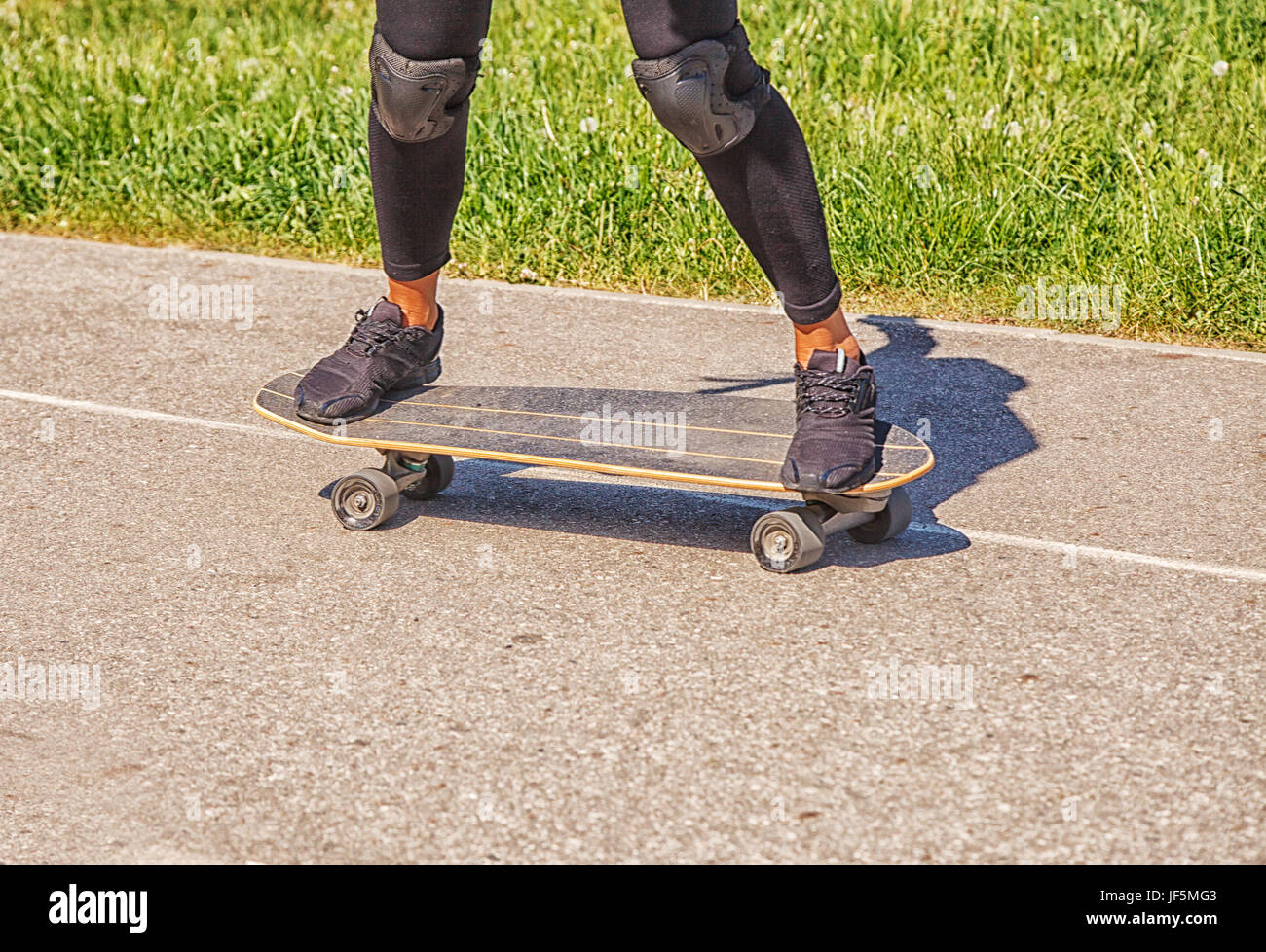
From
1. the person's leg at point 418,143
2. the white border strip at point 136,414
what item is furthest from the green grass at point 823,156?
the person's leg at point 418,143

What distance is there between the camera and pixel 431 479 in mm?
4074

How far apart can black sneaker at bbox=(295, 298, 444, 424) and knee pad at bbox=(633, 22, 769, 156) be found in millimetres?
921

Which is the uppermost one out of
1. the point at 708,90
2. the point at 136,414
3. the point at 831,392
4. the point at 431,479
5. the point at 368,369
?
the point at 708,90

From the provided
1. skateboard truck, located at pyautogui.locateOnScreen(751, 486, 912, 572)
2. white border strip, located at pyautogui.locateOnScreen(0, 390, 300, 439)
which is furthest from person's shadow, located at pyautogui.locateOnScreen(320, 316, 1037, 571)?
white border strip, located at pyautogui.locateOnScreen(0, 390, 300, 439)

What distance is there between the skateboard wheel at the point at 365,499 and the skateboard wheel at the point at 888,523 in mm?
1097

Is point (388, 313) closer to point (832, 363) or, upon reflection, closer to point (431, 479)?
point (431, 479)

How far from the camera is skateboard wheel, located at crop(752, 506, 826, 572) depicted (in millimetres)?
3514

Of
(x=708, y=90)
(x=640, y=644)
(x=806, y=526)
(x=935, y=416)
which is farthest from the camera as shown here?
(x=935, y=416)

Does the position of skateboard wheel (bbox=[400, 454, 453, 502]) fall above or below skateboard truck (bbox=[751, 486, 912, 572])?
below

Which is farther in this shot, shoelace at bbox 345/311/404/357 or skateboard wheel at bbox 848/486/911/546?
shoelace at bbox 345/311/404/357

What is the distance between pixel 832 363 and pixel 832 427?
0.15 meters

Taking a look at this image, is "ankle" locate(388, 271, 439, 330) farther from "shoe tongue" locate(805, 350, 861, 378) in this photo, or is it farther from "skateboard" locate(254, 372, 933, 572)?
"shoe tongue" locate(805, 350, 861, 378)

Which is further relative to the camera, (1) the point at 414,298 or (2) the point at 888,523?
(1) the point at 414,298

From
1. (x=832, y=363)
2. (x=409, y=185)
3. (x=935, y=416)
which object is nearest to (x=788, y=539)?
(x=832, y=363)
